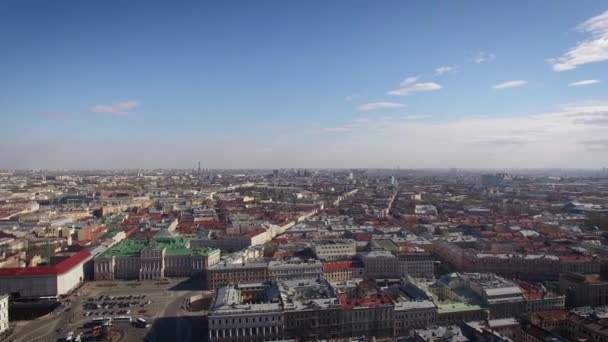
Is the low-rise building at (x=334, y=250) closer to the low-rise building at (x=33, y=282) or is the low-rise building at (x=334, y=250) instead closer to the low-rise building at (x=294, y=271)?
the low-rise building at (x=294, y=271)

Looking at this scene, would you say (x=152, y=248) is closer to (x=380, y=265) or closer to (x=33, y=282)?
(x=33, y=282)

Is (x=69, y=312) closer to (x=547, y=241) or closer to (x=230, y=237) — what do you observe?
(x=230, y=237)

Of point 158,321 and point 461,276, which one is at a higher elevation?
point 461,276

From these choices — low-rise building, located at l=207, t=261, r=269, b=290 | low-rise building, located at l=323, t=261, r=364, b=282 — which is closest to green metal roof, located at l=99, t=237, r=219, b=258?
→ low-rise building, located at l=207, t=261, r=269, b=290

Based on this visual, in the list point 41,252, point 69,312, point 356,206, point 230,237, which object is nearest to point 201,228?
point 230,237

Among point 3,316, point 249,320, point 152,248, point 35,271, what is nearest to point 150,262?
point 152,248

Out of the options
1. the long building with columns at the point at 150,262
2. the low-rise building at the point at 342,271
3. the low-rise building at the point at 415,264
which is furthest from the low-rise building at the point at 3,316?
the low-rise building at the point at 415,264
